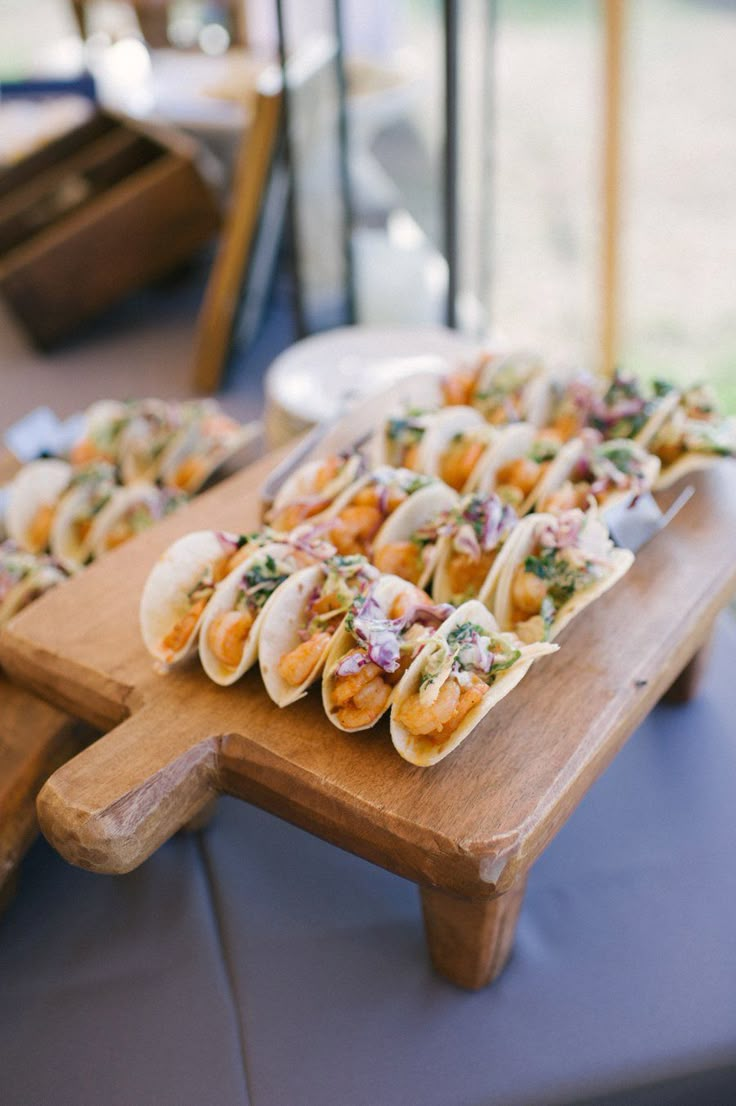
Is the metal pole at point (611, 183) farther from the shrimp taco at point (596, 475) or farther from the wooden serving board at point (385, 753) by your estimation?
the wooden serving board at point (385, 753)

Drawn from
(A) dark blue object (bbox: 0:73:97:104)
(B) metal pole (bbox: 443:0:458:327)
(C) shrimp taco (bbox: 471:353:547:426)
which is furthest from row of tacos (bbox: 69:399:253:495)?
(A) dark blue object (bbox: 0:73:97:104)

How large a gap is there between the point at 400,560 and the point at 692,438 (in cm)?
37

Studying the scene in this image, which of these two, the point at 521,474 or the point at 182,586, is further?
the point at 521,474

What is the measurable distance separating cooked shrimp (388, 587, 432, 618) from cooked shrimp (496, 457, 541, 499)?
0.76 feet

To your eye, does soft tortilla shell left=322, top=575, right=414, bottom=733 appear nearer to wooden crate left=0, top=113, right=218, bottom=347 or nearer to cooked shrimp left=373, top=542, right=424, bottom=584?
cooked shrimp left=373, top=542, right=424, bottom=584

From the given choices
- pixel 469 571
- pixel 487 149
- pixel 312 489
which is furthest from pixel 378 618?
pixel 487 149

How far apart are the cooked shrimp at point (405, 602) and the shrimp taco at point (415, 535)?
69 mm

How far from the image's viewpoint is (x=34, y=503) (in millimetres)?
1170

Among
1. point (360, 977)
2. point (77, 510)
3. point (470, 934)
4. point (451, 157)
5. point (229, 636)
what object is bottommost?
point (360, 977)

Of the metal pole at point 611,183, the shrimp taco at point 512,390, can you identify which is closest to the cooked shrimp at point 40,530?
the shrimp taco at point 512,390

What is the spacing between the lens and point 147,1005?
2.76 ft

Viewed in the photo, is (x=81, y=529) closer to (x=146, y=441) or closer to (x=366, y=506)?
(x=146, y=441)

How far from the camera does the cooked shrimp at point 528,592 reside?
0.81 metres

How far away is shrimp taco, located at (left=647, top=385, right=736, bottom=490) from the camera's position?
100 cm
